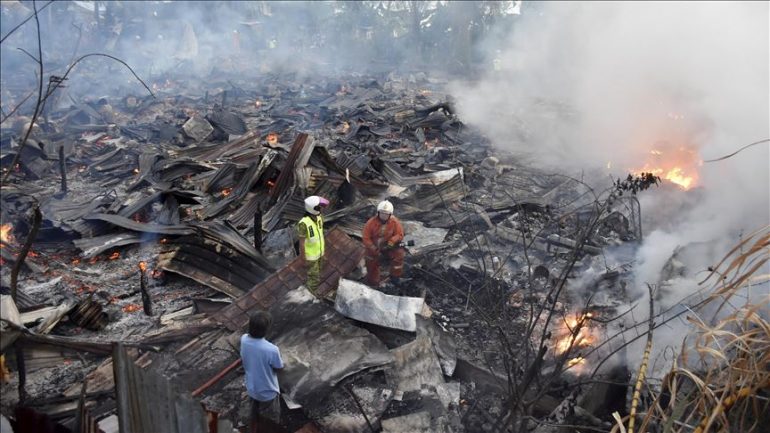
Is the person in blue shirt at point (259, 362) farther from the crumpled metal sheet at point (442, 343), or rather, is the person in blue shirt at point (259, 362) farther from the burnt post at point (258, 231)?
the burnt post at point (258, 231)

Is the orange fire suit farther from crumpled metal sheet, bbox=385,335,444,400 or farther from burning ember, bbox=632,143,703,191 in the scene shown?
burning ember, bbox=632,143,703,191

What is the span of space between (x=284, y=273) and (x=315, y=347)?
5.35 ft

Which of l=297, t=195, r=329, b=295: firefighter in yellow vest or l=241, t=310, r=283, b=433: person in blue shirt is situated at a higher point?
l=297, t=195, r=329, b=295: firefighter in yellow vest

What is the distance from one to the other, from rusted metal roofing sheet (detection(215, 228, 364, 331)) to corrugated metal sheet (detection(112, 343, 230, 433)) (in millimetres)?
3239

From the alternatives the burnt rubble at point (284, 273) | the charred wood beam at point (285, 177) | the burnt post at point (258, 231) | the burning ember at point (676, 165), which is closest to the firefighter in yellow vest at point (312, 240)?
the burnt rubble at point (284, 273)

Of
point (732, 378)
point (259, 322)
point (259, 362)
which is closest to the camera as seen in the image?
point (732, 378)

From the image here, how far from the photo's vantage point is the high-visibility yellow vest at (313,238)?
6.62 meters

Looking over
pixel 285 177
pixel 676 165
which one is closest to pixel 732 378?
pixel 285 177

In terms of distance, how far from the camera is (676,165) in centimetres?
1212

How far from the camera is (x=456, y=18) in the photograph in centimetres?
3341

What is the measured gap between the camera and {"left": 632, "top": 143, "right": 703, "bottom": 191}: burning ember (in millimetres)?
11617

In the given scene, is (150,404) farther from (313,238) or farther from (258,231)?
(258,231)

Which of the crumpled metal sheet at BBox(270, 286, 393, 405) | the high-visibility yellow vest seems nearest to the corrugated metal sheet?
the crumpled metal sheet at BBox(270, 286, 393, 405)

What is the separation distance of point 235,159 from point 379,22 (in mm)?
30659
